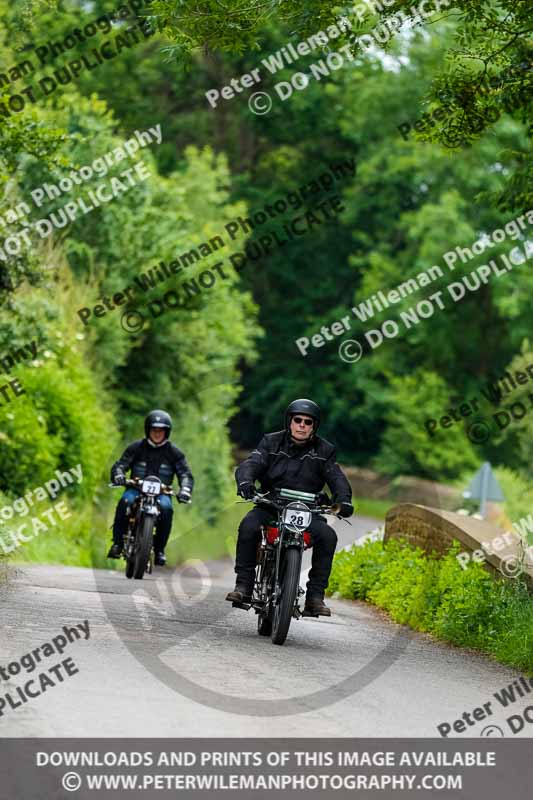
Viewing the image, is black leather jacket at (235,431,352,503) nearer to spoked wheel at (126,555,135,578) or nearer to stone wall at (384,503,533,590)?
stone wall at (384,503,533,590)

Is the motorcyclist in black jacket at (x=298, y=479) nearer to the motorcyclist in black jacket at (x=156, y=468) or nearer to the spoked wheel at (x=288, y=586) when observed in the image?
the spoked wheel at (x=288, y=586)

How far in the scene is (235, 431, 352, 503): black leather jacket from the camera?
11.8 metres

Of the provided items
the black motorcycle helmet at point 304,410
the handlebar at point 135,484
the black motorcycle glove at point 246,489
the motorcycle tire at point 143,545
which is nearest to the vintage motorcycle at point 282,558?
the black motorcycle glove at point 246,489

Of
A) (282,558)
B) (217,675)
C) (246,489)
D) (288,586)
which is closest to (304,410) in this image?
(246,489)

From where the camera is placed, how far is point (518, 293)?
2126 inches

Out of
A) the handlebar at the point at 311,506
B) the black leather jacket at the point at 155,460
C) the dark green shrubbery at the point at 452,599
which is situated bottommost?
the dark green shrubbery at the point at 452,599

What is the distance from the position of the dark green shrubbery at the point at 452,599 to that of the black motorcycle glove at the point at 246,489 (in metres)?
2.43

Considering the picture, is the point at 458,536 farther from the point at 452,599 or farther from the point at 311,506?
the point at 311,506

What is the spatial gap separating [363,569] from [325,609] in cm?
707

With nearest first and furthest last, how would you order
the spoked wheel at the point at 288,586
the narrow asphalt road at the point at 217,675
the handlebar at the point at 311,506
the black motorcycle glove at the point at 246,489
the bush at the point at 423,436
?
the narrow asphalt road at the point at 217,675 → the spoked wheel at the point at 288,586 → the black motorcycle glove at the point at 246,489 → the handlebar at the point at 311,506 → the bush at the point at 423,436

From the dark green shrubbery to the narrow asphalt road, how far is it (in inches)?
9.3

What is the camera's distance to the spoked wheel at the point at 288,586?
35.9 feet

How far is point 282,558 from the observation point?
1114 centimetres
